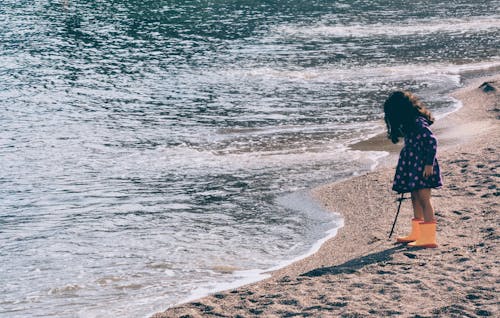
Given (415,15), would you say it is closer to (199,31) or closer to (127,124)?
(199,31)

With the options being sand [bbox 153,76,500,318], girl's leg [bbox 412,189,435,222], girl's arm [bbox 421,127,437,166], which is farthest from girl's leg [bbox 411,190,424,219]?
girl's arm [bbox 421,127,437,166]

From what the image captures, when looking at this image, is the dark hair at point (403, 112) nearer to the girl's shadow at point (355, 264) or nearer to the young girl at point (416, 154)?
the young girl at point (416, 154)

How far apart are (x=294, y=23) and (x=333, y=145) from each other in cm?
1768

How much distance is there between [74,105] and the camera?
683 inches

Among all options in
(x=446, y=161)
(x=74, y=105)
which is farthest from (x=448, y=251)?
(x=74, y=105)

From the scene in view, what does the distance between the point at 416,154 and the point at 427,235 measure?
77 cm

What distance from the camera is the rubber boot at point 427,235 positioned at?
24.4 ft

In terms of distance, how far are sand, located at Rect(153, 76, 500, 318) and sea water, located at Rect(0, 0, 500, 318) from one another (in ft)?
1.48

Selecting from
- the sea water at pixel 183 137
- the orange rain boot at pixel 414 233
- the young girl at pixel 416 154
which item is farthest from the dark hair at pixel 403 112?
the sea water at pixel 183 137

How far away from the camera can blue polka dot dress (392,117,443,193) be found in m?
7.30

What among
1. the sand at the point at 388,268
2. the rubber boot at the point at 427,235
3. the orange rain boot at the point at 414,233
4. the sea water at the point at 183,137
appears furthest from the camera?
the sea water at the point at 183,137

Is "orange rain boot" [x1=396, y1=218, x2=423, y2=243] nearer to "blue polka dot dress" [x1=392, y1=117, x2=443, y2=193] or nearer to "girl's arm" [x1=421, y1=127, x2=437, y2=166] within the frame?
"blue polka dot dress" [x1=392, y1=117, x2=443, y2=193]

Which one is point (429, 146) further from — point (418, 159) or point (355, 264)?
point (355, 264)

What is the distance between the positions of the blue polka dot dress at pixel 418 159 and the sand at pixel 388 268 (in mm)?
609
